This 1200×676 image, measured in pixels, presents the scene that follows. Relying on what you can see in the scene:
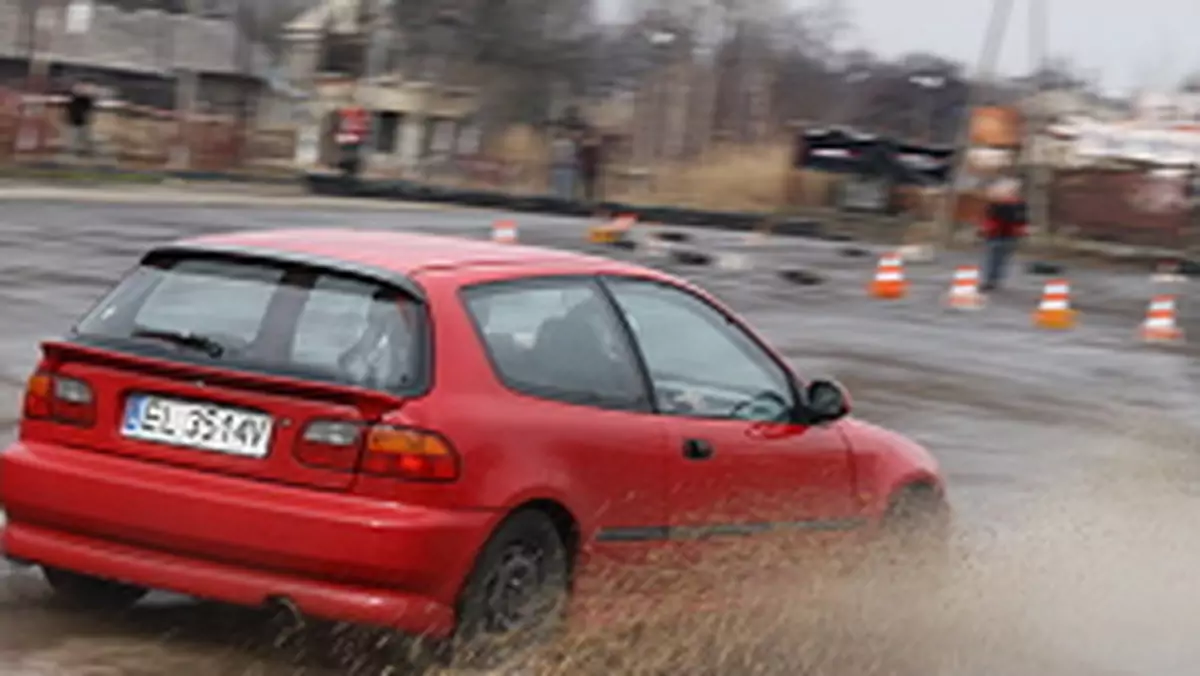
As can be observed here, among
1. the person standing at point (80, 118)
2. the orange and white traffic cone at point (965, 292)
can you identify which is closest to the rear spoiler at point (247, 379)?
the orange and white traffic cone at point (965, 292)

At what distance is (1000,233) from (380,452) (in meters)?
25.8

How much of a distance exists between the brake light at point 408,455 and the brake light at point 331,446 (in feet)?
0.12

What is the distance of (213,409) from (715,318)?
208 cm

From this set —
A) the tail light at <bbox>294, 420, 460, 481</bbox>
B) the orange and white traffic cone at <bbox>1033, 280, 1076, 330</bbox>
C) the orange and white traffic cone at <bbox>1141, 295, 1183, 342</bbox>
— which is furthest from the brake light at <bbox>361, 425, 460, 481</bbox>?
the orange and white traffic cone at <bbox>1141, 295, 1183, 342</bbox>

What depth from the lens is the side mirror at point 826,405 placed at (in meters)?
7.41

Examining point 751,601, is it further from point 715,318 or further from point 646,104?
point 646,104

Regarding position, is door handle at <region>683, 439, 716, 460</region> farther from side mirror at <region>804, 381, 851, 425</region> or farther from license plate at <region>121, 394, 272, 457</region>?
license plate at <region>121, 394, 272, 457</region>

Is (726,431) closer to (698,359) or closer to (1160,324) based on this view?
(698,359)

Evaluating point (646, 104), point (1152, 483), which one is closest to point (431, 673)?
point (1152, 483)

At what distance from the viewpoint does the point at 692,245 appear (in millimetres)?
35625

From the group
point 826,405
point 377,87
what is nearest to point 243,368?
point 826,405

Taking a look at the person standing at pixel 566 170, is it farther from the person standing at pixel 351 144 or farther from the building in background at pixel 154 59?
the building in background at pixel 154 59

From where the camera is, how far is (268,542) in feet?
19.1

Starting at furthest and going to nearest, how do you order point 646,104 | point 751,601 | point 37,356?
point 646,104
point 37,356
point 751,601
